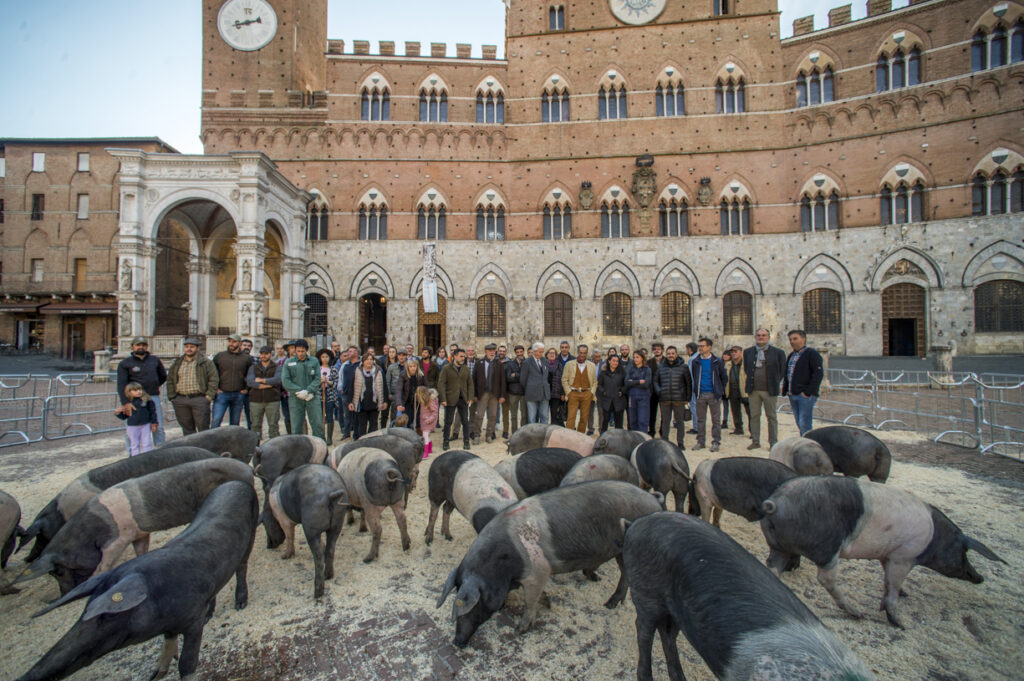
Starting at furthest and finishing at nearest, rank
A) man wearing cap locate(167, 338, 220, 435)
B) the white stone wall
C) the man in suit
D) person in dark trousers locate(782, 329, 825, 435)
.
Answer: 1. the white stone wall
2. the man in suit
3. person in dark trousers locate(782, 329, 825, 435)
4. man wearing cap locate(167, 338, 220, 435)

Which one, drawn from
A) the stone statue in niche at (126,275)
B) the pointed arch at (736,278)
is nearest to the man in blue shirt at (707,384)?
the pointed arch at (736,278)

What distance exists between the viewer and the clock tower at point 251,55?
90.0ft

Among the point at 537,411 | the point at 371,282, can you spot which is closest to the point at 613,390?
the point at 537,411

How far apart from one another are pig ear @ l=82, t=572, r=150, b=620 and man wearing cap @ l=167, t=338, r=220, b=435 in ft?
20.0

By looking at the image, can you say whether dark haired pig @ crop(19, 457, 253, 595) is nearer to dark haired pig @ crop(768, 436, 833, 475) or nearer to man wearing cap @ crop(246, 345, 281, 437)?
man wearing cap @ crop(246, 345, 281, 437)

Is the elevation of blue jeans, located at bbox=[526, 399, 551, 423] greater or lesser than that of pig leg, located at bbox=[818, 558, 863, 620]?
greater

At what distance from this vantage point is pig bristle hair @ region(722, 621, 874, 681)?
2.00 meters

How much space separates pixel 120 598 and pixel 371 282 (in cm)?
2472

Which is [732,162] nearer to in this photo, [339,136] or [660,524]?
[339,136]

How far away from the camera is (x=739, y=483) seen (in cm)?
476

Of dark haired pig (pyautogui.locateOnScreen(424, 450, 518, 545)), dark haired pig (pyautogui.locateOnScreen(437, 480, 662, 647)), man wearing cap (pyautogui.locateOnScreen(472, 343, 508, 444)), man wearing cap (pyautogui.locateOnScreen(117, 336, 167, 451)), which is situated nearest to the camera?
dark haired pig (pyautogui.locateOnScreen(437, 480, 662, 647))

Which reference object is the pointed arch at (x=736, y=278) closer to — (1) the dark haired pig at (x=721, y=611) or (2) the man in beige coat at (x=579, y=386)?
(2) the man in beige coat at (x=579, y=386)

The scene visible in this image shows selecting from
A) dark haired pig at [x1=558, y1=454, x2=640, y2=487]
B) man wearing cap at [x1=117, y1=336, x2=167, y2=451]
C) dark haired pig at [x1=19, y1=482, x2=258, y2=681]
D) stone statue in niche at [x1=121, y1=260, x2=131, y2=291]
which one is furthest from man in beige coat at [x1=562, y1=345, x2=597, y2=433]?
stone statue in niche at [x1=121, y1=260, x2=131, y2=291]

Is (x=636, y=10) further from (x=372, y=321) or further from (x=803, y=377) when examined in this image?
(x=803, y=377)
